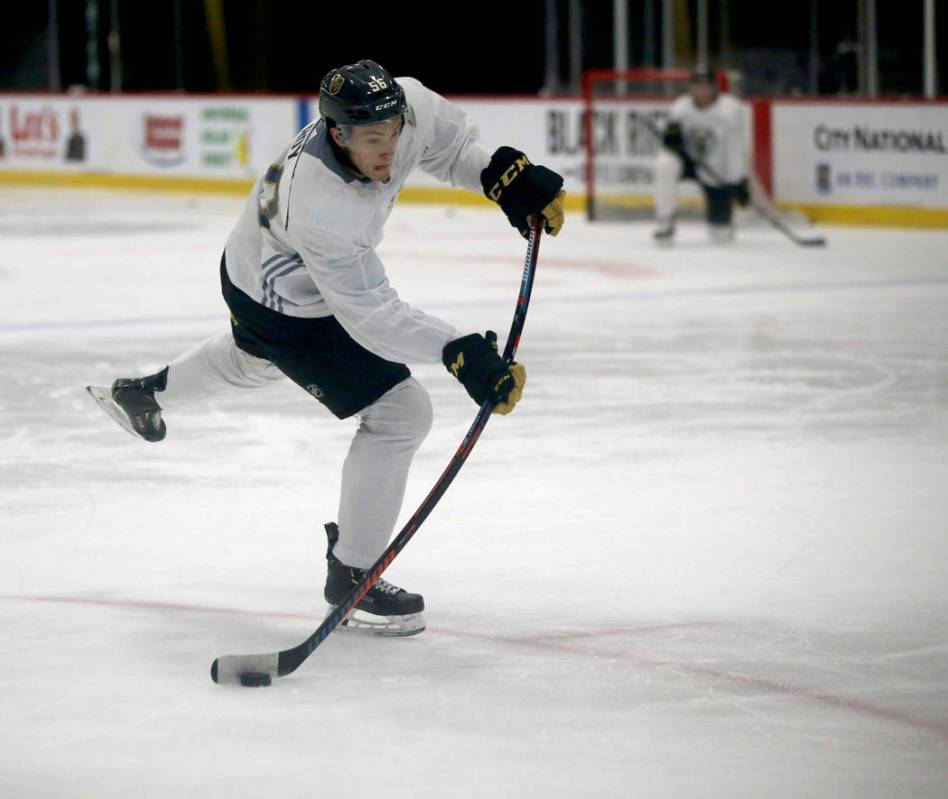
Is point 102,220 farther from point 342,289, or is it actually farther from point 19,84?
point 342,289

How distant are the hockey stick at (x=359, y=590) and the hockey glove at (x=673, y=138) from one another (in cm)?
865

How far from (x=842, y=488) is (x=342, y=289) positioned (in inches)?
78.8

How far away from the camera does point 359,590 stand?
3.45 metres

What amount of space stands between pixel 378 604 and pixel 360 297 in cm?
64

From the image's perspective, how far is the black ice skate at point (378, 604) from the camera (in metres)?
3.60

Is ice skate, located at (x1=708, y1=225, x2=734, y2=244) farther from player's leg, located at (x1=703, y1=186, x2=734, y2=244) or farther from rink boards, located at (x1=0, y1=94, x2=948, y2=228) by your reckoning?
rink boards, located at (x1=0, y1=94, x2=948, y2=228)

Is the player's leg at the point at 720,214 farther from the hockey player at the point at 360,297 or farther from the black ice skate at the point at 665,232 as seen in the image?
the hockey player at the point at 360,297

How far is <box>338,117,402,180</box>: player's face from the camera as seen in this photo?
3.32m

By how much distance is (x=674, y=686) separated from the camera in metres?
3.20

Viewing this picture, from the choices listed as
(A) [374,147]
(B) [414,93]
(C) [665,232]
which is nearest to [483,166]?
(B) [414,93]

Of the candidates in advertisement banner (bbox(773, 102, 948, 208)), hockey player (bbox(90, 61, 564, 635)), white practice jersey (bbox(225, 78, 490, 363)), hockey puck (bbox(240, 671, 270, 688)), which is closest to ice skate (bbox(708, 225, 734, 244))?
advertisement banner (bbox(773, 102, 948, 208))

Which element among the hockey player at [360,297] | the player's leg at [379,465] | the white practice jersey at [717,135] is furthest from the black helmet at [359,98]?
the white practice jersey at [717,135]

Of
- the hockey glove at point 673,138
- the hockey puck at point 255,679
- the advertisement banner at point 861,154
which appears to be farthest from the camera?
the hockey glove at point 673,138

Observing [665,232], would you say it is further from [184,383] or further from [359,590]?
[359,590]
